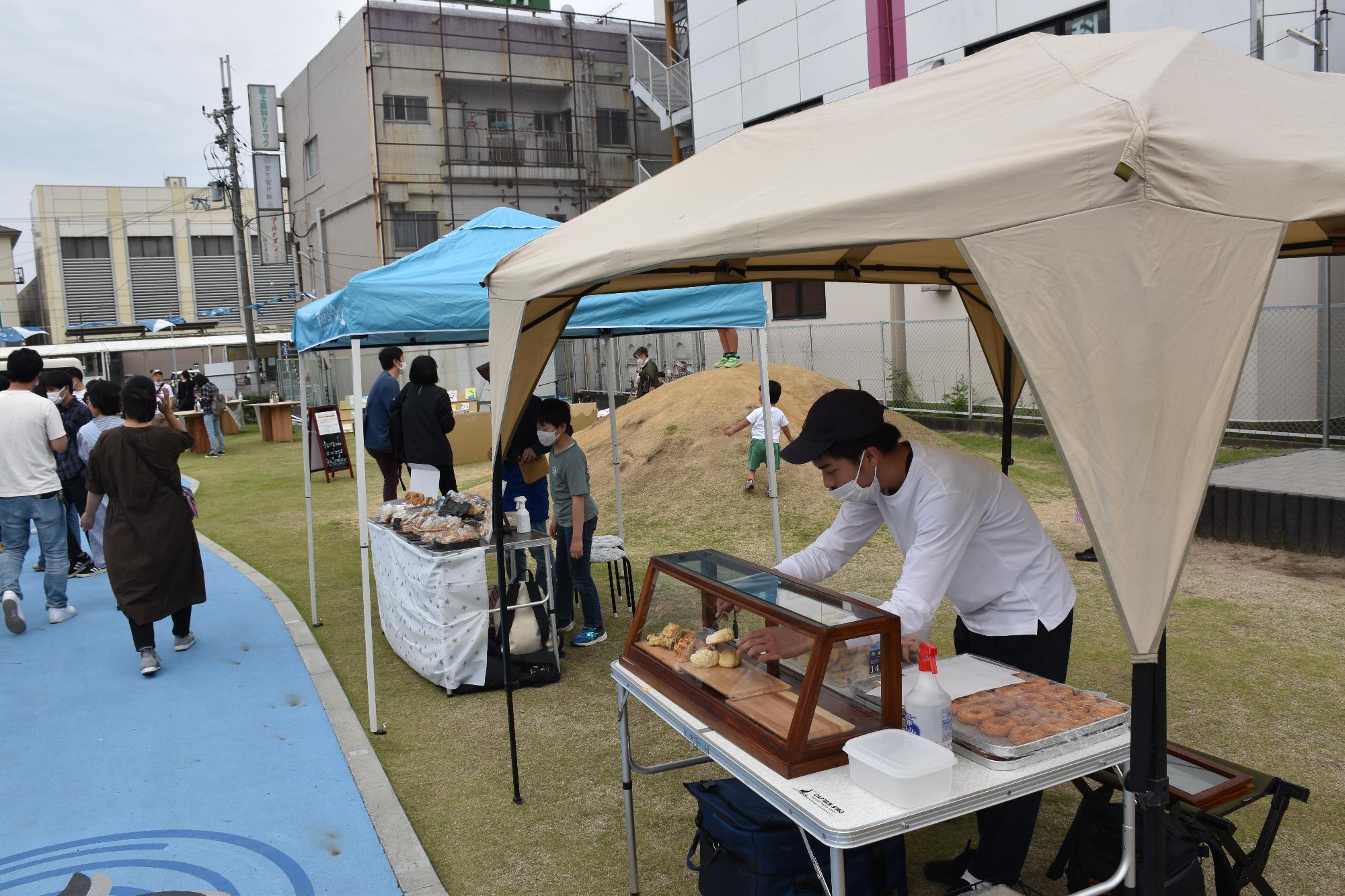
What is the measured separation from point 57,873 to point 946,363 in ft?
51.0

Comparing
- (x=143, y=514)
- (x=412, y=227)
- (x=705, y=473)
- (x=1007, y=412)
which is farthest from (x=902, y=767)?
(x=412, y=227)

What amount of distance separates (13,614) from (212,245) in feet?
145

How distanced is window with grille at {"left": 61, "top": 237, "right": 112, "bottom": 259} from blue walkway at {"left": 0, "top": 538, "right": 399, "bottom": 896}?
44.9 m

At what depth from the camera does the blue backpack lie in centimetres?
279

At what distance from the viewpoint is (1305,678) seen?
5461mm

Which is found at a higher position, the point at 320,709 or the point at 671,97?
the point at 671,97

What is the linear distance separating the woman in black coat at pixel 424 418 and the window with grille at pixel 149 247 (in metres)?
45.2

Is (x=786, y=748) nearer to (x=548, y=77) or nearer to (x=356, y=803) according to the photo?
(x=356, y=803)

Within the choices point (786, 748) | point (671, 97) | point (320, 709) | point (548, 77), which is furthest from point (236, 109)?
point (786, 748)

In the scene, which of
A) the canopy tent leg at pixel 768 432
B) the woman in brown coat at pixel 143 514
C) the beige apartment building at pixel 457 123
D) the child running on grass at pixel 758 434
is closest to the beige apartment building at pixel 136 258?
the beige apartment building at pixel 457 123

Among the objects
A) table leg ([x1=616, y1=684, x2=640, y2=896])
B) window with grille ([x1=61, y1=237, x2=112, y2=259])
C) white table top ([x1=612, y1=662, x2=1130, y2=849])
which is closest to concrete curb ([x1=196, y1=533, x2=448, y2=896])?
table leg ([x1=616, y1=684, x2=640, y2=896])

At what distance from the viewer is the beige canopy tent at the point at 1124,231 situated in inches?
78.0

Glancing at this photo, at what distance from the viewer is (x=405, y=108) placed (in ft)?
94.1

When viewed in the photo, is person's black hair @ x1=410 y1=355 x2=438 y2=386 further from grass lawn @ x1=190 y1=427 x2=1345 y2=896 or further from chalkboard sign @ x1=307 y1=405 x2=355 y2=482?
chalkboard sign @ x1=307 y1=405 x2=355 y2=482
